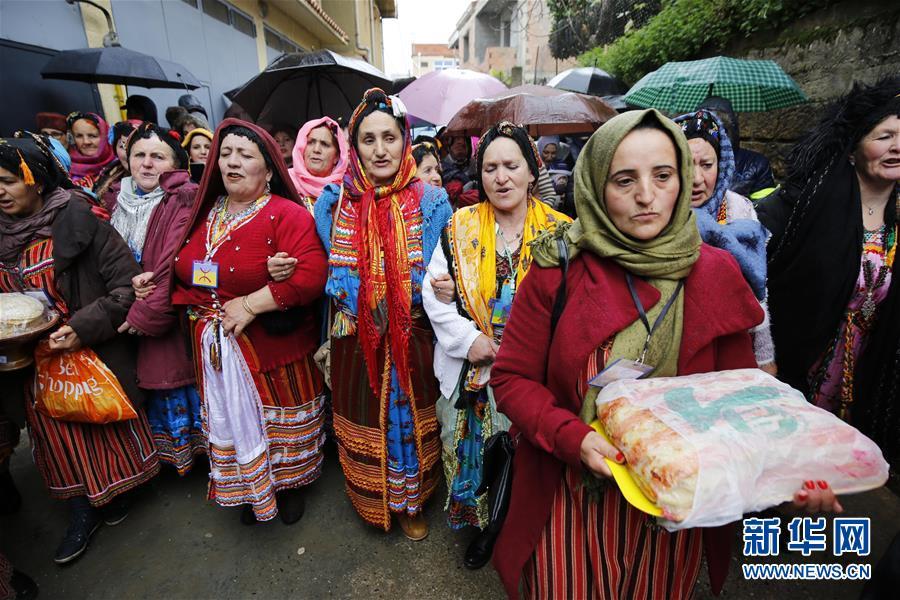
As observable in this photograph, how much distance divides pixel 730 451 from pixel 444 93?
5.23 m

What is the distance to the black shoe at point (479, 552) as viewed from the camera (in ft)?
7.68

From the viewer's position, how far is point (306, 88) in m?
4.73

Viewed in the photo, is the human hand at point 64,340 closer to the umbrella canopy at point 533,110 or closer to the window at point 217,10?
the umbrella canopy at point 533,110

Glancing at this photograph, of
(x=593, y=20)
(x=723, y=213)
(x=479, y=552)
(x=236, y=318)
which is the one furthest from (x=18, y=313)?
(x=593, y=20)

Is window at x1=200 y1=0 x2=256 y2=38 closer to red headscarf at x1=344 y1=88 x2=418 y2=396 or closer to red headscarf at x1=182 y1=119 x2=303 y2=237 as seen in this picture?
red headscarf at x1=182 y1=119 x2=303 y2=237

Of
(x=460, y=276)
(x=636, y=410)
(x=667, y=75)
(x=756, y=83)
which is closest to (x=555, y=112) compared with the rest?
(x=667, y=75)

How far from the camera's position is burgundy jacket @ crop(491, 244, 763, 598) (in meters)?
1.21

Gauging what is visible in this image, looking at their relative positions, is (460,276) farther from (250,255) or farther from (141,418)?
(141,418)

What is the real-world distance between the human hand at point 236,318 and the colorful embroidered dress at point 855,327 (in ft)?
9.39

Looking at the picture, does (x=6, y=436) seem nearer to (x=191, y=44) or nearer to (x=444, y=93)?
(x=444, y=93)

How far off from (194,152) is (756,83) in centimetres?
477

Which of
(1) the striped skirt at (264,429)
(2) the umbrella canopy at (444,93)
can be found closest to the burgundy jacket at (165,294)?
(1) the striped skirt at (264,429)

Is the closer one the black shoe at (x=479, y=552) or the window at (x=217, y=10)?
the black shoe at (x=479, y=552)

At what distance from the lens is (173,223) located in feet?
8.45
